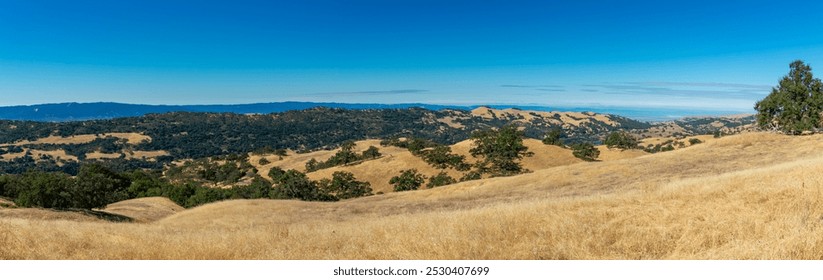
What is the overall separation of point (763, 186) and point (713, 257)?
23.8 ft

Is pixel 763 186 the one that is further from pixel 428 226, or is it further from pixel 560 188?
pixel 560 188

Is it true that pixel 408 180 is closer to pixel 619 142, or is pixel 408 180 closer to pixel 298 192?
pixel 298 192

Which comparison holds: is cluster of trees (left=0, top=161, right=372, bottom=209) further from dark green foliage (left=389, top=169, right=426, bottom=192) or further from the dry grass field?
the dry grass field

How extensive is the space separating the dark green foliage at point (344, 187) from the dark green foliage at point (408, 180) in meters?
6.15

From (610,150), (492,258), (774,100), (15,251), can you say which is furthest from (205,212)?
(610,150)

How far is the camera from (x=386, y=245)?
31.7 ft

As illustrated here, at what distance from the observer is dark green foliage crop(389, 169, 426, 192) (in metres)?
86.6

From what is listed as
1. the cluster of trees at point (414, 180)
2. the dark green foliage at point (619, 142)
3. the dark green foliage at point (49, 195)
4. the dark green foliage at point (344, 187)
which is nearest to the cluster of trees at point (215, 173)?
the dark green foliage at point (344, 187)

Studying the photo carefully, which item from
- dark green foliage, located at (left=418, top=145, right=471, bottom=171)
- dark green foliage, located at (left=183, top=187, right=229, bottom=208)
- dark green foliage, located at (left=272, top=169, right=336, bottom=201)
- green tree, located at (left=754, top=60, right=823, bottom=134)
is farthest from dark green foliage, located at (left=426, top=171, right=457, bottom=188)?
green tree, located at (left=754, top=60, right=823, bottom=134)

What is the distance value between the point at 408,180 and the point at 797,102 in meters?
64.4

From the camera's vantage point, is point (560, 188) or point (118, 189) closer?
point (560, 188)

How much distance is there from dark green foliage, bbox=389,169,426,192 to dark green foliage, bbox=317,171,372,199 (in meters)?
6.15

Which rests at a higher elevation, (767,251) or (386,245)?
(767,251)
